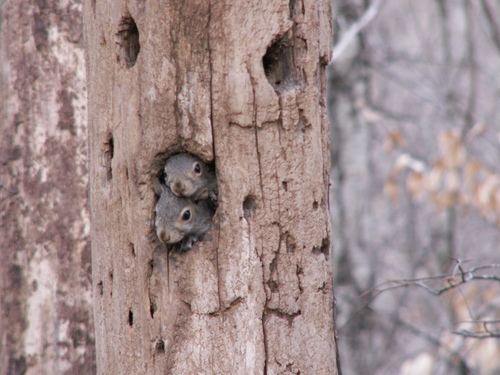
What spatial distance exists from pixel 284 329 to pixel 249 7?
3.63 ft

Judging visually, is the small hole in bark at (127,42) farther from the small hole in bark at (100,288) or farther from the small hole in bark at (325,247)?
the small hole in bark at (325,247)

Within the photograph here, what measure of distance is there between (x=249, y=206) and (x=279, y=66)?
1.68 feet

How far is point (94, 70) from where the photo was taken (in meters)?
2.35

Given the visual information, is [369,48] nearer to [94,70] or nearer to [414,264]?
[414,264]

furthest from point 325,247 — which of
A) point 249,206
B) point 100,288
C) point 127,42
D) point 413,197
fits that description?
point 413,197

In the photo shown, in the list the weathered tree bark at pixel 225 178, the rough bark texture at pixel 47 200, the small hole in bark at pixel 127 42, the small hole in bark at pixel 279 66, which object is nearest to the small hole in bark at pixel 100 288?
the weathered tree bark at pixel 225 178

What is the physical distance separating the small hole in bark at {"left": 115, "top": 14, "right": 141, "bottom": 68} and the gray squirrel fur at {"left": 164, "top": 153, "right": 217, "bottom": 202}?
0.38 metres

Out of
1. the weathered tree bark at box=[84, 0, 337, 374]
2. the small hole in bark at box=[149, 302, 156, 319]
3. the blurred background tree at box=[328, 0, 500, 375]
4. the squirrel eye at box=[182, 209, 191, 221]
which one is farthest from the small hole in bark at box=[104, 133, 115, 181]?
the blurred background tree at box=[328, 0, 500, 375]

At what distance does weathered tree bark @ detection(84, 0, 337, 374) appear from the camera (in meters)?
2.17

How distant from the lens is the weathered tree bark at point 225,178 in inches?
85.6

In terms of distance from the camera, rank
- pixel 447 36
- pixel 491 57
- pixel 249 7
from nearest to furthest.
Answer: pixel 249 7, pixel 447 36, pixel 491 57

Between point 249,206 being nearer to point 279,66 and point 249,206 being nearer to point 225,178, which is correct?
point 225,178

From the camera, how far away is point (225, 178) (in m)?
2.21

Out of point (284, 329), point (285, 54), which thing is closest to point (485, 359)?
point (284, 329)
